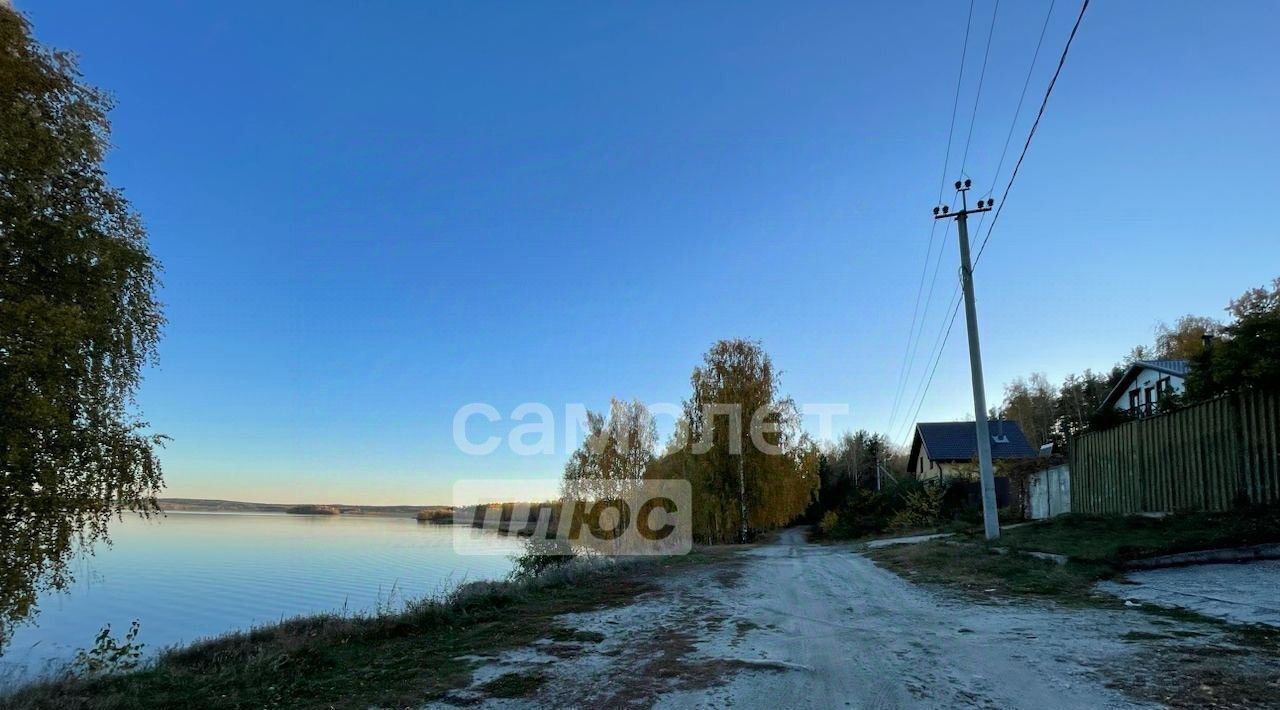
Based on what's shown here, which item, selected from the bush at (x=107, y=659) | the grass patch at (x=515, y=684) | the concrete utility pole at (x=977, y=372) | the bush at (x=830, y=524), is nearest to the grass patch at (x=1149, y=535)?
the concrete utility pole at (x=977, y=372)

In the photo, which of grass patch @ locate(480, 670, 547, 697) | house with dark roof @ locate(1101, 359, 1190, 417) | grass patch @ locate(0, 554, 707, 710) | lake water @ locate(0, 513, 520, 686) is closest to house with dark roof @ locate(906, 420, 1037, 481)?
house with dark roof @ locate(1101, 359, 1190, 417)

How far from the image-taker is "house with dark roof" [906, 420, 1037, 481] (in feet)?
131

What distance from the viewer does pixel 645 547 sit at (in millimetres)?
24734

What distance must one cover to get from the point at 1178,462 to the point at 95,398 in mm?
20299

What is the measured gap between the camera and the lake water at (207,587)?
39.2 ft

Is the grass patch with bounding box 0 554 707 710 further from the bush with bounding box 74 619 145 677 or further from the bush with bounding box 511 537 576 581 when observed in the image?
the bush with bounding box 511 537 576 581

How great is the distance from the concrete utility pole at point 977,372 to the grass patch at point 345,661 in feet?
30.6

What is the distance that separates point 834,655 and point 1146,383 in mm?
30144

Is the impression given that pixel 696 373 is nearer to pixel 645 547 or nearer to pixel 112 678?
pixel 645 547

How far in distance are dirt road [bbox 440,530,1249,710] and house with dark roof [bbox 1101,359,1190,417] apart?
67.9 feet

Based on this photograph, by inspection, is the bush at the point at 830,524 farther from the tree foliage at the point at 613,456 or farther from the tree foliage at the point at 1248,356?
the tree foliage at the point at 1248,356

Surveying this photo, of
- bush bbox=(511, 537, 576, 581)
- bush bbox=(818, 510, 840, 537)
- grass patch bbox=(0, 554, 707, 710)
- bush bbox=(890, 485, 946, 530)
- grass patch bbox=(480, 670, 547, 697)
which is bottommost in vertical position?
bush bbox=(818, 510, 840, 537)

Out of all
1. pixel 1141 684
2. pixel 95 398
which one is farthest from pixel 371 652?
pixel 1141 684

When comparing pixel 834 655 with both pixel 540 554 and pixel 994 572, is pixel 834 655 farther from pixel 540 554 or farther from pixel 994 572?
pixel 540 554
